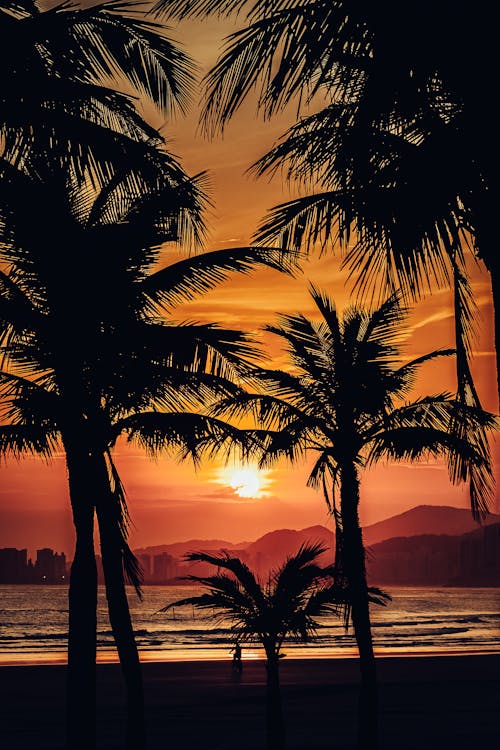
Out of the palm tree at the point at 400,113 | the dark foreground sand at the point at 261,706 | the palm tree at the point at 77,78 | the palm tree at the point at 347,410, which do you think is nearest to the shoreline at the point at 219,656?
the dark foreground sand at the point at 261,706

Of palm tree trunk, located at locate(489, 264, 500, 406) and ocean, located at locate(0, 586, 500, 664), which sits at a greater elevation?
palm tree trunk, located at locate(489, 264, 500, 406)

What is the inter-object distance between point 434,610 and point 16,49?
321 ft

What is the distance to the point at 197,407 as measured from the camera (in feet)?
45.5

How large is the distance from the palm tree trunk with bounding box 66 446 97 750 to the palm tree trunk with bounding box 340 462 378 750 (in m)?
4.74

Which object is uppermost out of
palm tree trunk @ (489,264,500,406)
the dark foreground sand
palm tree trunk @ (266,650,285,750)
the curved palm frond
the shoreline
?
the curved palm frond

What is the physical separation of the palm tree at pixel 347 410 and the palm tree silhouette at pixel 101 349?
2.66 m

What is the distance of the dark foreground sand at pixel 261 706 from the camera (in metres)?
17.2

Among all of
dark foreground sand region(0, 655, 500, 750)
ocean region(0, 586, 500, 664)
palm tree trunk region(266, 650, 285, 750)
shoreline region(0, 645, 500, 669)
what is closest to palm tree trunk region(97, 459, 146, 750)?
palm tree trunk region(266, 650, 285, 750)

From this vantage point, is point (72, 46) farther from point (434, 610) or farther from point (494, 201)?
point (434, 610)

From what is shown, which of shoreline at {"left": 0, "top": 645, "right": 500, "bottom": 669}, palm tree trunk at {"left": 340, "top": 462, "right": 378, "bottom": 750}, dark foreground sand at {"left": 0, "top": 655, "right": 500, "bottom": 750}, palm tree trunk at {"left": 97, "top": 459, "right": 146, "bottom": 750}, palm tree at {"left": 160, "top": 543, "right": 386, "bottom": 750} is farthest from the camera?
shoreline at {"left": 0, "top": 645, "right": 500, "bottom": 669}

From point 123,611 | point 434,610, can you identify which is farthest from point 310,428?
point 434,610

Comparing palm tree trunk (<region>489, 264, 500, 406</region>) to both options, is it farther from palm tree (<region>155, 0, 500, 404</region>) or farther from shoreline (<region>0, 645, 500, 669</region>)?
shoreline (<region>0, 645, 500, 669</region>)

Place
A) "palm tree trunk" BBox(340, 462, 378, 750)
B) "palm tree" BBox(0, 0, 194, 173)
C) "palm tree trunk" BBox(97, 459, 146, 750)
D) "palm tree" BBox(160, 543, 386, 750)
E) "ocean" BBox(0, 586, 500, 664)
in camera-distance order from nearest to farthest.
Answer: "palm tree" BBox(0, 0, 194, 173) → "palm tree trunk" BBox(97, 459, 146, 750) → "palm tree" BBox(160, 543, 386, 750) → "palm tree trunk" BBox(340, 462, 378, 750) → "ocean" BBox(0, 586, 500, 664)

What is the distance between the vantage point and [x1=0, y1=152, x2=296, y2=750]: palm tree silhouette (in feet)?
40.9
